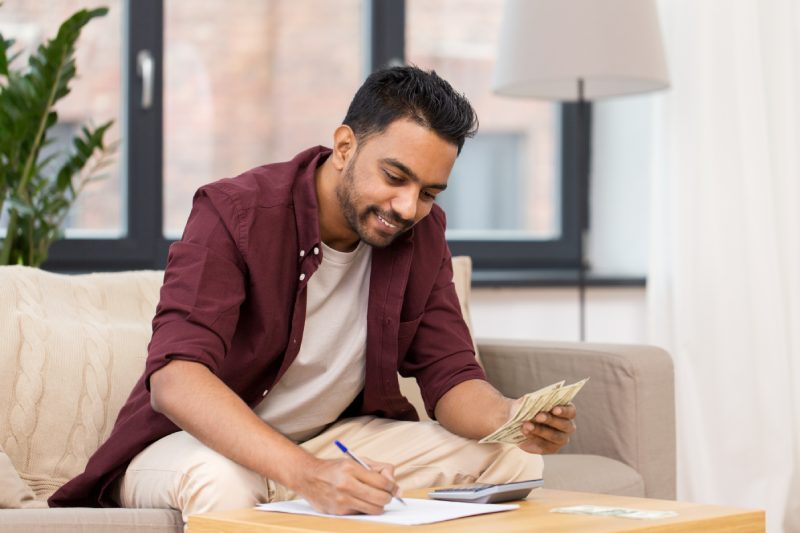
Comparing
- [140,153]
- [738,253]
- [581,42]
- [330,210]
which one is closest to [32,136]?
[140,153]

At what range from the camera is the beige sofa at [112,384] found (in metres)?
2.10

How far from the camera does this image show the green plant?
8.55 ft

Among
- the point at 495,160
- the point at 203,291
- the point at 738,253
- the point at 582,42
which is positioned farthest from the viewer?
the point at 495,160

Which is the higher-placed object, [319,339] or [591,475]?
[319,339]

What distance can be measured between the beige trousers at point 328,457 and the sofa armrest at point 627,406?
17.4 inches

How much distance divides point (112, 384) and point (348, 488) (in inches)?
34.1

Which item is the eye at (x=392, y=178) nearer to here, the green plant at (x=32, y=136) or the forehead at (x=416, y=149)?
the forehead at (x=416, y=149)

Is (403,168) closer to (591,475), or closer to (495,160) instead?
(591,475)

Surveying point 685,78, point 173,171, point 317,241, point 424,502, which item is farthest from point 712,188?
point 424,502

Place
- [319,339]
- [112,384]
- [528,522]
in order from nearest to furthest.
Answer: [528,522] → [319,339] → [112,384]

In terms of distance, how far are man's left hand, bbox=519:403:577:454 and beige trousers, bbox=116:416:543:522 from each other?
0.26 feet

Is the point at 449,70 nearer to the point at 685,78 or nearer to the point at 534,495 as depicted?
the point at 685,78

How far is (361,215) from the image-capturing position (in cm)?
189

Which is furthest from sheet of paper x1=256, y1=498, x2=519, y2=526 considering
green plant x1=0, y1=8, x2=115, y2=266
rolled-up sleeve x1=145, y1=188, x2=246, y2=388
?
green plant x1=0, y1=8, x2=115, y2=266
